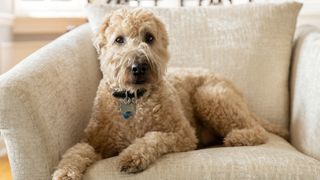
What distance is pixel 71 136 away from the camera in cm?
180

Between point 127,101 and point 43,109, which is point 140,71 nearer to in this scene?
point 127,101

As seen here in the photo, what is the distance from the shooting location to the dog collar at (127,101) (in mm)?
1771

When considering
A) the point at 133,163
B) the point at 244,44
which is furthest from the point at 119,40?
the point at 244,44

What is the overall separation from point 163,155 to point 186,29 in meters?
0.97

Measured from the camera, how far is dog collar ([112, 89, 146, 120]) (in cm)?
177

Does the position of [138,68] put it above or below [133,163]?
above

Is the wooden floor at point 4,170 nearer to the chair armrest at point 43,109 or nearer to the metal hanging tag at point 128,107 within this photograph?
Answer: the chair armrest at point 43,109

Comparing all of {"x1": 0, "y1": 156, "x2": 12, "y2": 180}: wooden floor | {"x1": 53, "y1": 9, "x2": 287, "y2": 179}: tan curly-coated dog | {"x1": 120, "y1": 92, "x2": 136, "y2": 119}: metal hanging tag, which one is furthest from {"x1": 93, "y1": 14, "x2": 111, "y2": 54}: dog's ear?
{"x1": 0, "y1": 156, "x2": 12, "y2": 180}: wooden floor

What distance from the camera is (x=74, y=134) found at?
1.84 meters

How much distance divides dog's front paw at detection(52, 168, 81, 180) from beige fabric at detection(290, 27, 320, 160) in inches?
36.8

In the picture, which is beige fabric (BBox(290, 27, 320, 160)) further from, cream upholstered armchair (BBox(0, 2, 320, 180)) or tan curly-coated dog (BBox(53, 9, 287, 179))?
tan curly-coated dog (BBox(53, 9, 287, 179))

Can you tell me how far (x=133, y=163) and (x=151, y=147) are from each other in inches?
4.4

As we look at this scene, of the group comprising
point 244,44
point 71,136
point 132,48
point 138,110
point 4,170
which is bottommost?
point 4,170

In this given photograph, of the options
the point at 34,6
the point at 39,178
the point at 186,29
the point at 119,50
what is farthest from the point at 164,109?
the point at 34,6
